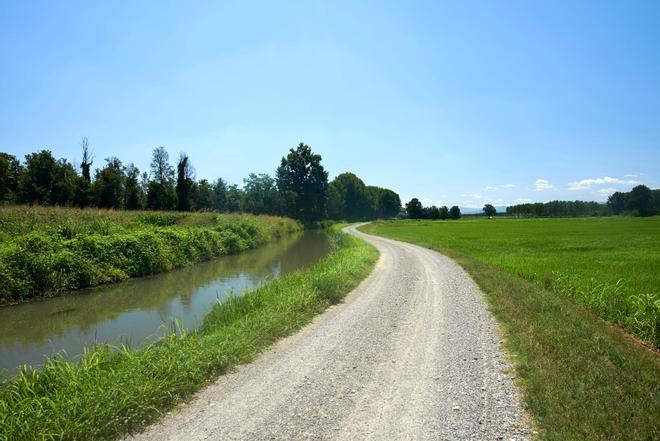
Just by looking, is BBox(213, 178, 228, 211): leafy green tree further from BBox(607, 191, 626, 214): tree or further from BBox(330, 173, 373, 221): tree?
BBox(607, 191, 626, 214): tree

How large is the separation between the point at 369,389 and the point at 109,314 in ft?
35.1

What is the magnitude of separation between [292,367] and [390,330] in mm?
3025

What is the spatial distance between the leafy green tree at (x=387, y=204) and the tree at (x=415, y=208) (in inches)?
495

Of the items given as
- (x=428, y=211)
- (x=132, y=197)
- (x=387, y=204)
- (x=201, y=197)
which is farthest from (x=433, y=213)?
(x=132, y=197)

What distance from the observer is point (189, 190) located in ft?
196

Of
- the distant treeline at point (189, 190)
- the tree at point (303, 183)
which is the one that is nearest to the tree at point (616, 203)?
the distant treeline at point (189, 190)

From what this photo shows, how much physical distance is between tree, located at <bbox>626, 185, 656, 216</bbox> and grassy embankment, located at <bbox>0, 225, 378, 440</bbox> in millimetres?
140339

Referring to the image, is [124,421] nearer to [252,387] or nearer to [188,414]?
[188,414]

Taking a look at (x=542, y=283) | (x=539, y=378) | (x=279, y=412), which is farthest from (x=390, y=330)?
(x=542, y=283)

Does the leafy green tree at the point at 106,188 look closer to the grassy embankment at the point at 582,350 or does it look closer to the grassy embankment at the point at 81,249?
the grassy embankment at the point at 81,249

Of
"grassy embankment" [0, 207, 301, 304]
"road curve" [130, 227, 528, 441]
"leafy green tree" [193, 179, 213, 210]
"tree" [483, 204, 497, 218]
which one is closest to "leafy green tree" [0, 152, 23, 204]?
"grassy embankment" [0, 207, 301, 304]

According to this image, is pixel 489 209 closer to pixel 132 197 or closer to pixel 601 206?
pixel 601 206

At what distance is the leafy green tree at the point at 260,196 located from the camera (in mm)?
89500

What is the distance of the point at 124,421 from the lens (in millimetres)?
4785
